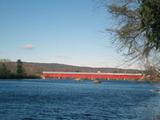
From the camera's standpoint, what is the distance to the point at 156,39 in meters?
16.5

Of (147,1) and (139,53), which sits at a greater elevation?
(147,1)

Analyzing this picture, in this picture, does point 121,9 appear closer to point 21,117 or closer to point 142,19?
point 142,19

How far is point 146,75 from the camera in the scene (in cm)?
1631

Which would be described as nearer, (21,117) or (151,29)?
(151,29)

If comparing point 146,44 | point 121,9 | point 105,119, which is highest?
point 121,9

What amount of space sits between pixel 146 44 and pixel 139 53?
1.90 feet

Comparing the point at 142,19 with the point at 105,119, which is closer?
the point at 142,19

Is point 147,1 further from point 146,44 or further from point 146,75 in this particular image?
point 146,75

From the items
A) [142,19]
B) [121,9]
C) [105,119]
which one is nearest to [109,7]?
[121,9]

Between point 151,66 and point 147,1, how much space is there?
264 cm

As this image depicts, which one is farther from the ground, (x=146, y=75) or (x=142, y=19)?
(x=142, y=19)

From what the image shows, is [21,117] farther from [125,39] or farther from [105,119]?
[125,39]

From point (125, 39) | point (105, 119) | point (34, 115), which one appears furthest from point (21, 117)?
point (125, 39)

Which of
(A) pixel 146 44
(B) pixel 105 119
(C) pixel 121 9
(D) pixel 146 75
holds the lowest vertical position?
(B) pixel 105 119
